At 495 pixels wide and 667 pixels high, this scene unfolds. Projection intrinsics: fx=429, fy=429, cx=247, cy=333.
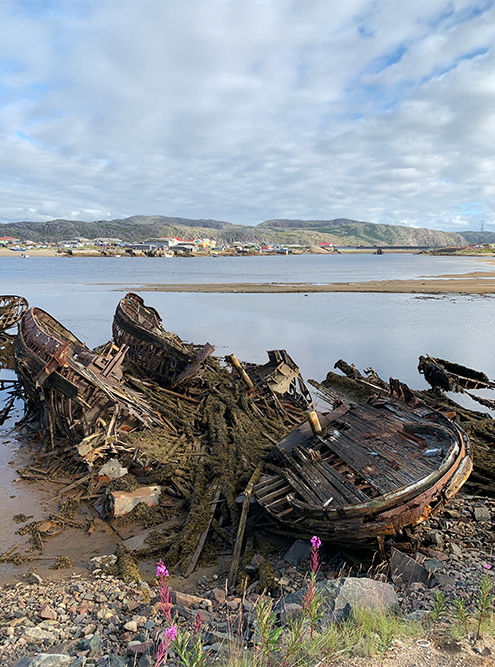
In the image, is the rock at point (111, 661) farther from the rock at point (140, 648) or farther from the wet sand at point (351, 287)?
the wet sand at point (351, 287)

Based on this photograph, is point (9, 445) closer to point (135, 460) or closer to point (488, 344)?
point (135, 460)

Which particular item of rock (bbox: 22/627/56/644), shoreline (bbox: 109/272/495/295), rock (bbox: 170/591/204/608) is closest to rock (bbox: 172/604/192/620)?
rock (bbox: 170/591/204/608)

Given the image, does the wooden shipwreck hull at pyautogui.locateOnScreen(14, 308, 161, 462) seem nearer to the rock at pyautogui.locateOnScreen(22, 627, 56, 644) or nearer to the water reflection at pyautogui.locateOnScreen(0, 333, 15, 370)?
the rock at pyautogui.locateOnScreen(22, 627, 56, 644)

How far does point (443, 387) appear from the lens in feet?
49.6

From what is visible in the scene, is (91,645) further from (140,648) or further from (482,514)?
(482,514)

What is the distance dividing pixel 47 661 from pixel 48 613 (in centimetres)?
155

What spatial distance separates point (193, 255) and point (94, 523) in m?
159

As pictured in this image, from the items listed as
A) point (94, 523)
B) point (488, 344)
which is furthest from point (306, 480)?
point (488, 344)

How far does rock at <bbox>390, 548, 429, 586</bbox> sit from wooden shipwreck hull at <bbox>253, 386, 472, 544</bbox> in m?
0.49

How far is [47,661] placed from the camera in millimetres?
4203

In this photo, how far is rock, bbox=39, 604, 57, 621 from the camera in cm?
552

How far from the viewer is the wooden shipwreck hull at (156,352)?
1489cm

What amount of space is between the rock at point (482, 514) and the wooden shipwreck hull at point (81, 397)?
8.02 metres

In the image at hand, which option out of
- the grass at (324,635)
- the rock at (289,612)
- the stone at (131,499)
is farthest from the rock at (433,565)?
the stone at (131,499)
